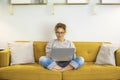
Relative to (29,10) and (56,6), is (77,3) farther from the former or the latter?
(29,10)

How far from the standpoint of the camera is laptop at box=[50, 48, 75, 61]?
3414mm

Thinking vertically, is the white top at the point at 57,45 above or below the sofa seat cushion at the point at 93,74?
above

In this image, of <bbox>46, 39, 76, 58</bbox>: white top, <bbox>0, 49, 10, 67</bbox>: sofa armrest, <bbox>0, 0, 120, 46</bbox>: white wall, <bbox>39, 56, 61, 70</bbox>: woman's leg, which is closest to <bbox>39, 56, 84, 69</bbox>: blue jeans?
<bbox>39, 56, 61, 70</bbox>: woman's leg

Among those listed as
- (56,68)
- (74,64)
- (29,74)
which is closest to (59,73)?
(56,68)

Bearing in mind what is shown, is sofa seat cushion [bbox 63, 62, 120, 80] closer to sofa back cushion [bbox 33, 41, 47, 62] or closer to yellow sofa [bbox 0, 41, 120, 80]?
yellow sofa [bbox 0, 41, 120, 80]

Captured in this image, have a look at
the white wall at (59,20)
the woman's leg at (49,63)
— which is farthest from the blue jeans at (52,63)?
the white wall at (59,20)

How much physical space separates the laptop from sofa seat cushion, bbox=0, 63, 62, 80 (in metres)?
0.27

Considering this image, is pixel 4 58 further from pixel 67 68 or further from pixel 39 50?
pixel 67 68

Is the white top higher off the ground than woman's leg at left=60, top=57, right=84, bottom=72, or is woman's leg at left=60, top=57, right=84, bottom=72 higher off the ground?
the white top

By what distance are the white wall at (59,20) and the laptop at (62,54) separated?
2.76 ft

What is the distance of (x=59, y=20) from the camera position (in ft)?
14.0

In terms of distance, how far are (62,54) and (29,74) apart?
550 mm

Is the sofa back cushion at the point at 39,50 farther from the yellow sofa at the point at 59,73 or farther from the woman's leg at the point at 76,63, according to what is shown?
the woman's leg at the point at 76,63

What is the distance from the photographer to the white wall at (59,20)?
425 centimetres
